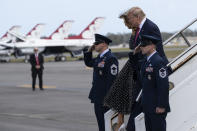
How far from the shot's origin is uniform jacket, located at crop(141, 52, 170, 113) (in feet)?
14.3

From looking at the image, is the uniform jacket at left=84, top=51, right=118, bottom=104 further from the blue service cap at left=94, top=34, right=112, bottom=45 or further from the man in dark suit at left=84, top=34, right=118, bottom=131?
the blue service cap at left=94, top=34, right=112, bottom=45

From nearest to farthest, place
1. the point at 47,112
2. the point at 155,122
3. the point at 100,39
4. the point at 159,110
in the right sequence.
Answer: the point at 159,110
the point at 155,122
the point at 100,39
the point at 47,112

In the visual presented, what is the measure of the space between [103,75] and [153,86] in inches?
56.6

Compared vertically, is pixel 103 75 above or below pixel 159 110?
above

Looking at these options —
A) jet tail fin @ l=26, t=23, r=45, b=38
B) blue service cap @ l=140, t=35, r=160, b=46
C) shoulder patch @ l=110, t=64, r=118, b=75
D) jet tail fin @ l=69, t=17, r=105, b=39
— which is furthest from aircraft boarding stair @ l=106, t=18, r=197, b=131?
jet tail fin @ l=26, t=23, r=45, b=38

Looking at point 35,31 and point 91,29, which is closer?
point 91,29

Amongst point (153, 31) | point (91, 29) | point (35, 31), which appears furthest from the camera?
point (35, 31)

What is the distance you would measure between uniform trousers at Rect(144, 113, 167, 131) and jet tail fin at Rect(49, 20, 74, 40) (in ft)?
177

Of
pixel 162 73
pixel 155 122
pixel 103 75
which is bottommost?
pixel 155 122

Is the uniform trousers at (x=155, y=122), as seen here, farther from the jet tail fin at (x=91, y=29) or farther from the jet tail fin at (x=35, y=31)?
the jet tail fin at (x=35, y=31)

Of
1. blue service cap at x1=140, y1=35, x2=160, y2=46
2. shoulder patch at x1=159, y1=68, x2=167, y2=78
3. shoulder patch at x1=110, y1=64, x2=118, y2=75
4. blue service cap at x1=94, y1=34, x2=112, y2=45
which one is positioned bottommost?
shoulder patch at x1=110, y1=64, x2=118, y2=75

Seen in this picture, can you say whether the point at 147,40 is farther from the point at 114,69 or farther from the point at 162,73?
the point at 114,69

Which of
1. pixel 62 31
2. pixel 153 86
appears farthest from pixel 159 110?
pixel 62 31

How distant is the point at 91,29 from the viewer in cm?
5894
